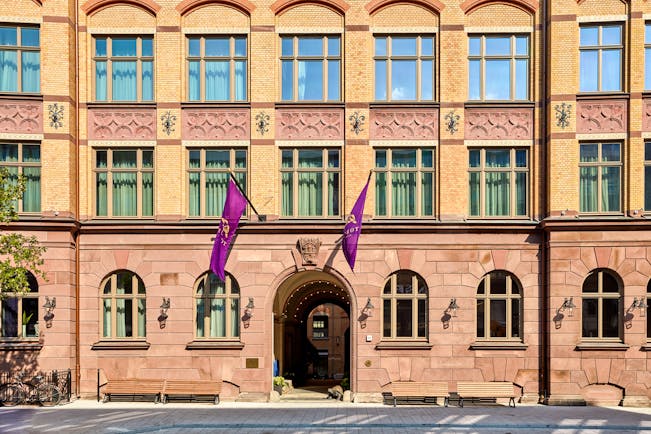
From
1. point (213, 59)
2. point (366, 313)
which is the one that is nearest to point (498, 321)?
point (366, 313)

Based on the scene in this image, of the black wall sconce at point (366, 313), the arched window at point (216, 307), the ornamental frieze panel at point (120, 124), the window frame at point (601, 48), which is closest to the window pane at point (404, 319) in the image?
the black wall sconce at point (366, 313)

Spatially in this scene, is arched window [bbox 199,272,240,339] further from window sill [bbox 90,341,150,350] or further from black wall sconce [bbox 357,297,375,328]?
black wall sconce [bbox 357,297,375,328]

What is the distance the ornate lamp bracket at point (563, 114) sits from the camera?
2188cm

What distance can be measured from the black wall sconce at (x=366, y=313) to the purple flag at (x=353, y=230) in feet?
4.95

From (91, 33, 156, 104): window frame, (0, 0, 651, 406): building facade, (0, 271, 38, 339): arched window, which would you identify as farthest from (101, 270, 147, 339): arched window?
(91, 33, 156, 104): window frame

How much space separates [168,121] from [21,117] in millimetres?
4672

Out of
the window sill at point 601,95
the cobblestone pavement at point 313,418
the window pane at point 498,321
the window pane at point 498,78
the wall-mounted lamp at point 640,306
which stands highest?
the window pane at point 498,78

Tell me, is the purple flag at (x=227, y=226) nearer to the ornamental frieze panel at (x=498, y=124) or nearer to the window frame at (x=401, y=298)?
the window frame at (x=401, y=298)

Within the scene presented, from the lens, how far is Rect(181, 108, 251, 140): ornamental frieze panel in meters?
22.5

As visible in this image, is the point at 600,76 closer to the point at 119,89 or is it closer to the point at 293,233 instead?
the point at 293,233

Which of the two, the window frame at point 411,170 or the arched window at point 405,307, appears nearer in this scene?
the arched window at point 405,307

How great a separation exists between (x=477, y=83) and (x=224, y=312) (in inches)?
445

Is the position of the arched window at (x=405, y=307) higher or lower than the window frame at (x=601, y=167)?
lower

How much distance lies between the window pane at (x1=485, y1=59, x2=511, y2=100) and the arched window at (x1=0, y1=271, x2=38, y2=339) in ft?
53.2
